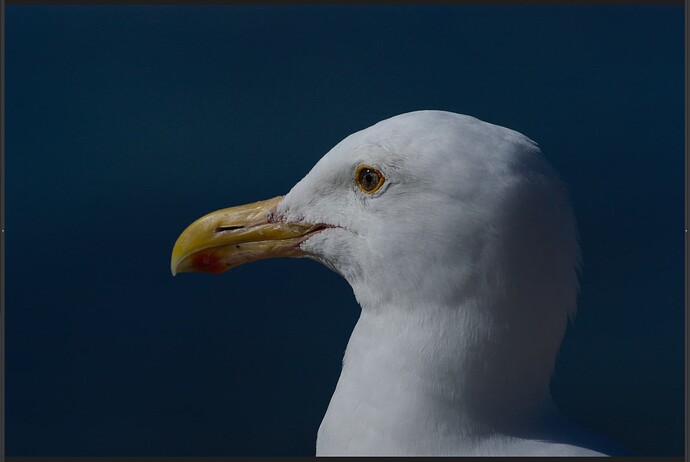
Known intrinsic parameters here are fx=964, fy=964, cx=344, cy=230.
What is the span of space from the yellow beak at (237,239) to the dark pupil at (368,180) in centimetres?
26

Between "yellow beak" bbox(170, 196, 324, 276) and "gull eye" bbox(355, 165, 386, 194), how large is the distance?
0.25m

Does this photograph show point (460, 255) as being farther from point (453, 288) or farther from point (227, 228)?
point (227, 228)

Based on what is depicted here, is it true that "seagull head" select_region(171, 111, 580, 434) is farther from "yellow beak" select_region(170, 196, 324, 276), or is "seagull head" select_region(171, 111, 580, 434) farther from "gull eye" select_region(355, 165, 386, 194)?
"yellow beak" select_region(170, 196, 324, 276)

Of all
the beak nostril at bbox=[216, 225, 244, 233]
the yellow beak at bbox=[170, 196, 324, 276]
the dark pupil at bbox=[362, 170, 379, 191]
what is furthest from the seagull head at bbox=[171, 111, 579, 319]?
the beak nostril at bbox=[216, 225, 244, 233]

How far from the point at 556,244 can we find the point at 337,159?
0.64m

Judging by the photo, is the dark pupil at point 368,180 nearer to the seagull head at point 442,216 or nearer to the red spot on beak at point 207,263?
the seagull head at point 442,216

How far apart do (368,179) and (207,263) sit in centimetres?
66

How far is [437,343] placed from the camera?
2.48 m

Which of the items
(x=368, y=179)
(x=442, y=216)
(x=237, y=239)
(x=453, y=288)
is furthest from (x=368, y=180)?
(x=237, y=239)

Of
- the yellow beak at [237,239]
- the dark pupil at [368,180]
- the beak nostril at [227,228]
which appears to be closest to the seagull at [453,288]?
the dark pupil at [368,180]

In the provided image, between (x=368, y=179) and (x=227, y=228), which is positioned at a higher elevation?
(x=368, y=179)

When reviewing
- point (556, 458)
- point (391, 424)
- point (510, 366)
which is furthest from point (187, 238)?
point (556, 458)

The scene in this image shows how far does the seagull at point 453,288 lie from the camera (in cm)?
244

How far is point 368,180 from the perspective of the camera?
8.64 feet
